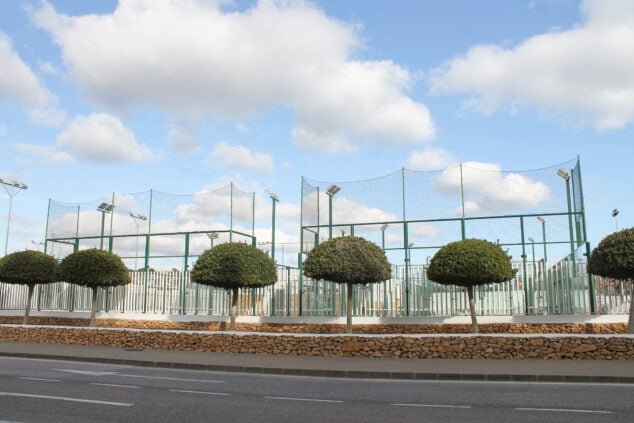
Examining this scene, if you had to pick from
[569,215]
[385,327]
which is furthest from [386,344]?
[569,215]

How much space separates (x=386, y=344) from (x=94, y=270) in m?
13.3

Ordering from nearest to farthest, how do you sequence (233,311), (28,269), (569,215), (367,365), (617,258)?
(367,365)
(617,258)
(569,215)
(233,311)
(28,269)

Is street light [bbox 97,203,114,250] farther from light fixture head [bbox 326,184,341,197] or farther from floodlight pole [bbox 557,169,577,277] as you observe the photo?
floodlight pole [bbox 557,169,577,277]

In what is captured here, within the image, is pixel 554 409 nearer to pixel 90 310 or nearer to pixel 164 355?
pixel 164 355

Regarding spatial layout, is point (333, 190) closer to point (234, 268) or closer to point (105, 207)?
point (234, 268)

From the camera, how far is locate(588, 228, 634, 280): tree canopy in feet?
55.2

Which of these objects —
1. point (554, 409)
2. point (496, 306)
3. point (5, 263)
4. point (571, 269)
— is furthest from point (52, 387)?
point (5, 263)

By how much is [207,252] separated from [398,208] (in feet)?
23.8

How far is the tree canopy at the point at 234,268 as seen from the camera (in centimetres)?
2159

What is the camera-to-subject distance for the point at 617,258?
16.9 metres

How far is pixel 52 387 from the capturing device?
11.2 meters

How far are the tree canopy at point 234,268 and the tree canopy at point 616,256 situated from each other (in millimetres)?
11064

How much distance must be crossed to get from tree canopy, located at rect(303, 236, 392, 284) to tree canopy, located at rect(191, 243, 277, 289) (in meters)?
2.36

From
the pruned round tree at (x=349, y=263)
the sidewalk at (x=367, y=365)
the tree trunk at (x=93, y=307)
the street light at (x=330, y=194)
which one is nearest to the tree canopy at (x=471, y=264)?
the pruned round tree at (x=349, y=263)
